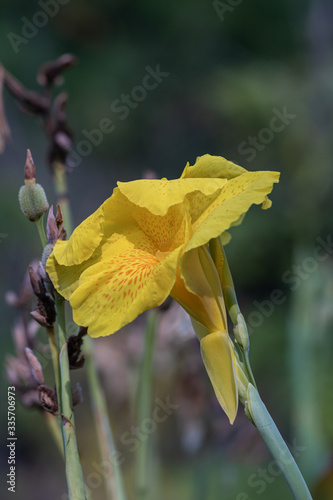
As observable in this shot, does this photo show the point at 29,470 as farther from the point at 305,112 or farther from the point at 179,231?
the point at 305,112

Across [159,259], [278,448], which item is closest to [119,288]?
[159,259]

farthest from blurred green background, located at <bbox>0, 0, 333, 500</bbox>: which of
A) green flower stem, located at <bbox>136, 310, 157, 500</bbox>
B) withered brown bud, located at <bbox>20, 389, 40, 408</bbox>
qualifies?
withered brown bud, located at <bbox>20, 389, 40, 408</bbox>

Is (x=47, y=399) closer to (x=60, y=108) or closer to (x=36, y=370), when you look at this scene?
(x=36, y=370)

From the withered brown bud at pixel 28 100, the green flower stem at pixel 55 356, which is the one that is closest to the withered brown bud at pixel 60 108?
the withered brown bud at pixel 28 100

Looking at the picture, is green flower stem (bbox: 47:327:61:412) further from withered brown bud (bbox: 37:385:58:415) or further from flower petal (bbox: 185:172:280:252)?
flower petal (bbox: 185:172:280:252)

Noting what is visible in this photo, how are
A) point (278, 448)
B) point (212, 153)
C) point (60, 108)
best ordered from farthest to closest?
point (212, 153) → point (60, 108) → point (278, 448)

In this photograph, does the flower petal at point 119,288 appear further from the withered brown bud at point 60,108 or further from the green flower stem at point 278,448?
the withered brown bud at point 60,108

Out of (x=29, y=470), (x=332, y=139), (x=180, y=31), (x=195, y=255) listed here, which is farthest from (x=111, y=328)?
(x=180, y=31)
